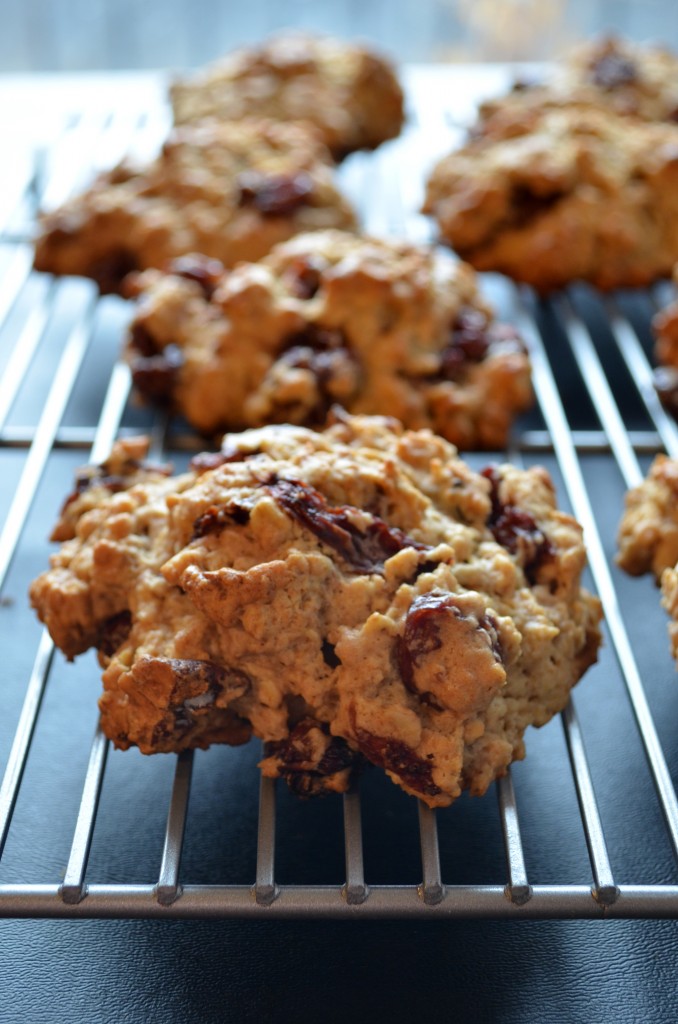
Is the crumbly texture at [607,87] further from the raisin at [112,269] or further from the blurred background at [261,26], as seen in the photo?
the blurred background at [261,26]

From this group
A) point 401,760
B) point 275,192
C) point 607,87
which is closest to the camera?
point 401,760

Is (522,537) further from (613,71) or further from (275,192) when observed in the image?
(613,71)

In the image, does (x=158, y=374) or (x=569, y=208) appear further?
(x=569, y=208)

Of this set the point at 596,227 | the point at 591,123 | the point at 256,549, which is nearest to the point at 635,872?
the point at 256,549

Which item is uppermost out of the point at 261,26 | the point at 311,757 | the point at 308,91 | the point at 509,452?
the point at 308,91

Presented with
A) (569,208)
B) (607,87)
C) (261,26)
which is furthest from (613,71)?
(261,26)

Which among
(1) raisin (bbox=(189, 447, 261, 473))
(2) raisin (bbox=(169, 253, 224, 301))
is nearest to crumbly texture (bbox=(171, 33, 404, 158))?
(2) raisin (bbox=(169, 253, 224, 301))

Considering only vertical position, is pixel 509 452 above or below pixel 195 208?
below

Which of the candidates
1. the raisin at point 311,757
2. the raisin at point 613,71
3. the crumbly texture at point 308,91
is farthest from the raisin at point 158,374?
the raisin at point 613,71
